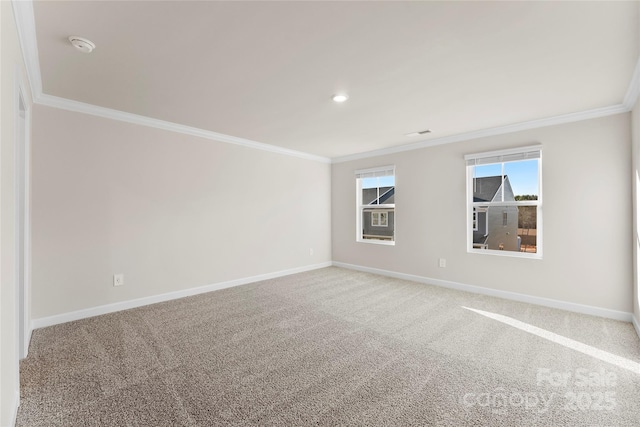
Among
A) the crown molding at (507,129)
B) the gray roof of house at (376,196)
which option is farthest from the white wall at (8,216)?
the gray roof of house at (376,196)

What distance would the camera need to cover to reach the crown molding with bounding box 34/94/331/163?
3.01 metres

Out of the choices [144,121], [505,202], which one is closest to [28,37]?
[144,121]

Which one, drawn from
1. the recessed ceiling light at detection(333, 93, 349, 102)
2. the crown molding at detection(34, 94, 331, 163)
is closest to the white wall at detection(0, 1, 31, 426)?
the crown molding at detection(34, 94, 331, 163)

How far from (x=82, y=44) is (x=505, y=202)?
4863 mm

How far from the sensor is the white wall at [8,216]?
4.48ft

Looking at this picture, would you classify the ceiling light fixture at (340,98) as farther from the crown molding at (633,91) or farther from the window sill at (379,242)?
the window sill at (379,242)

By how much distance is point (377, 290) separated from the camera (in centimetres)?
431

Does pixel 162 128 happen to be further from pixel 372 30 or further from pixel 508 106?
pixel 508 106

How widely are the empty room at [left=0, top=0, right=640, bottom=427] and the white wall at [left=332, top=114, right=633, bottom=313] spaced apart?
24mm

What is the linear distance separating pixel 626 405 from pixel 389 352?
4.88 ft

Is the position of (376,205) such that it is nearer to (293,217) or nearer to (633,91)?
(293,217)

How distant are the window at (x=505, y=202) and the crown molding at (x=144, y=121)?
324 centimetres

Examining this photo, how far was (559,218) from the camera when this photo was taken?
3.51 m

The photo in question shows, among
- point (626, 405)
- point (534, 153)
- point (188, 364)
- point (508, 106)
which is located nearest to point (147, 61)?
point (188, 364)
